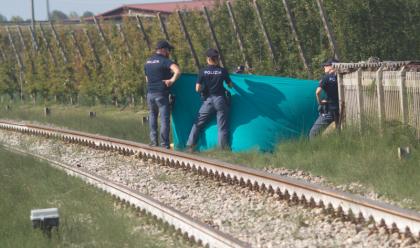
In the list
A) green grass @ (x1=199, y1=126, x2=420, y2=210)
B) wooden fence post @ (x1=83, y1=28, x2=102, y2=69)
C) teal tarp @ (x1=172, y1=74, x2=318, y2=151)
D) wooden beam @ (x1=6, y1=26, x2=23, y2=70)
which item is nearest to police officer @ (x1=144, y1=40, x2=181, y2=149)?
teal tarp @ (x1=172, y1=74, x2=318, y2=151)

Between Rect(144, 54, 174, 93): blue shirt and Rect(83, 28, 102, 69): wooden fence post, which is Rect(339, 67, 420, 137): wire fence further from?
Rect(83, 28, 102, 69): wooden fence post

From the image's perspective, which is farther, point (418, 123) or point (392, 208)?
point (418, 123)

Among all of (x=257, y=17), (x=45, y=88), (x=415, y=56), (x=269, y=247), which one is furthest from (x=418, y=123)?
(x=45, y=88)

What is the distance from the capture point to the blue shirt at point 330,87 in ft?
51.3

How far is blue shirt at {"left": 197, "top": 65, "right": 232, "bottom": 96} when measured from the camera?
51.3ft

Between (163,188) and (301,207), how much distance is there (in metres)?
2.81

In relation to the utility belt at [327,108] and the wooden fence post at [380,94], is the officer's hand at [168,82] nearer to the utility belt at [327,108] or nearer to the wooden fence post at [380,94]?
the utility belt at [327,108]

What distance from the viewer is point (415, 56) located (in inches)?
993

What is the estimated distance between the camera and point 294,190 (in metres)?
10.3

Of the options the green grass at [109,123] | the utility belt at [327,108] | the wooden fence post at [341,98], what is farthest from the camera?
the green grass at [109,123]

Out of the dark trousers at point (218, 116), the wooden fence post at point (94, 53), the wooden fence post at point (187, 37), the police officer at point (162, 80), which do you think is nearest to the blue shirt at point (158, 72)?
the police officer at point (162, 80)

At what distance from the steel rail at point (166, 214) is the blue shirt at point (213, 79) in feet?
9.48

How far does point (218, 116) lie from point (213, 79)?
2.13 ft

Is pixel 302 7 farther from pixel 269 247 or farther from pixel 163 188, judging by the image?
pixel 269 247
